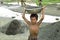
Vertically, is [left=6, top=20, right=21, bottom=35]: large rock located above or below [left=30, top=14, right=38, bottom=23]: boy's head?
below

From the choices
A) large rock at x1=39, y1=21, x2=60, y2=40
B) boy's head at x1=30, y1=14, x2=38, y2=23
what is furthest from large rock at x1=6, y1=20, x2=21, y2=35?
boy's head at x1=30, y1=14, x2=38, y2=23

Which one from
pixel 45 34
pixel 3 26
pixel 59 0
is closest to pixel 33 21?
pixel 59 0

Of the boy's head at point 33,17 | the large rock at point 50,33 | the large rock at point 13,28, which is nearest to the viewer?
the boy's head at point 33,17

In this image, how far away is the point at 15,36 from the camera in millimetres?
6812

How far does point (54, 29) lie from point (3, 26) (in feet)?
5.95

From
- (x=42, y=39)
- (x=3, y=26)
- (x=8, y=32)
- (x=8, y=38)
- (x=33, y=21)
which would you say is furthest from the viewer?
(x=3, y=26)

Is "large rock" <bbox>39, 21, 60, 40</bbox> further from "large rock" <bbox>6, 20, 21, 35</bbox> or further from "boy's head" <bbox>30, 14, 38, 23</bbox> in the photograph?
"boy's head" <bbox>30, 14, 38, 23</bbox>

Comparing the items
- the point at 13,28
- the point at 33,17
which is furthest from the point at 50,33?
the point at 33,17

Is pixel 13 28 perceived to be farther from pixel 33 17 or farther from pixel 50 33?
pixel 33 17

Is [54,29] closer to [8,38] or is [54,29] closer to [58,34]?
[58,34]

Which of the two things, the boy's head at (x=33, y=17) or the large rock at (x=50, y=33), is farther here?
the large rock at (x=50, y=33)

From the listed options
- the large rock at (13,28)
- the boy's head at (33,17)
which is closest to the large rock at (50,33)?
the large rock at (13,28)

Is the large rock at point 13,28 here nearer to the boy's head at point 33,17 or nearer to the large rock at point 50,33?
the large rock at point 50,33

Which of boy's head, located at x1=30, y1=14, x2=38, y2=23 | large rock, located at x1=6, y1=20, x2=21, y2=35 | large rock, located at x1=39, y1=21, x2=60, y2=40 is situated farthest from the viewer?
large rock, located at x1=6, y1=20, x2=21, y2=35
